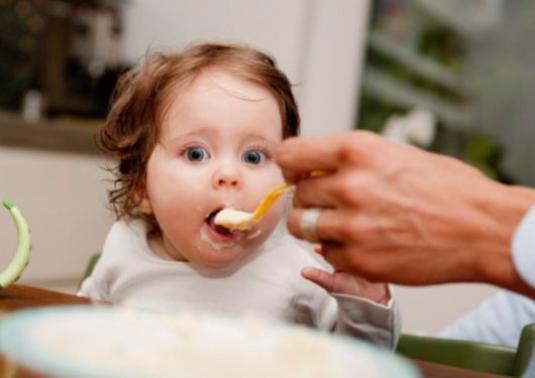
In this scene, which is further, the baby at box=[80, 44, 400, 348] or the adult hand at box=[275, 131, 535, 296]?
the baby at box=[80, 44, 400, 348]

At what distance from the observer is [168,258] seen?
1260mm

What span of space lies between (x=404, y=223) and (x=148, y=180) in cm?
53

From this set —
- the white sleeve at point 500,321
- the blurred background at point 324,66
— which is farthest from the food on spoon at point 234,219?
the blurred background at point 324,66

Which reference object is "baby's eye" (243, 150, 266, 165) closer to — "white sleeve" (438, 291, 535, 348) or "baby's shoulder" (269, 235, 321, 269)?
"baby's shoulder" (269, 235, 321, 269)

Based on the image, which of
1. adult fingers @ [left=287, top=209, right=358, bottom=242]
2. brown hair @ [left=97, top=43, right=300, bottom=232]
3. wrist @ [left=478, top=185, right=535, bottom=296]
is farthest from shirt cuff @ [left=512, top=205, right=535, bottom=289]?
brown hair @ [left=97, top=43, right=300, bottom=232]

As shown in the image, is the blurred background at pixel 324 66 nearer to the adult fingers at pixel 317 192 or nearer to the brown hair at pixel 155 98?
the brown hair at pixel 155 98

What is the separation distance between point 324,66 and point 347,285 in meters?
2.39

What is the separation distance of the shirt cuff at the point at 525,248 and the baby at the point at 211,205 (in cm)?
33

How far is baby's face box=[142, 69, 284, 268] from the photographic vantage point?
→ 109 cm

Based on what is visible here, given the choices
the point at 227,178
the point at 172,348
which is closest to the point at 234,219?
the point at 227,178

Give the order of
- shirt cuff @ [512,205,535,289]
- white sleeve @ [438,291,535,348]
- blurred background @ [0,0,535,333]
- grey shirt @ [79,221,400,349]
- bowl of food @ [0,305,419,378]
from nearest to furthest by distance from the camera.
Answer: bowl of food @ [0,305,419,378] < shirt cuff @ [512,205,535,289] < grey shirt @ [79,221,400,349] < white sleeve @ [438,291,535,348] < blurred background @ [0,0,535,333]

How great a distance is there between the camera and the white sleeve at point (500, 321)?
1.46 meters

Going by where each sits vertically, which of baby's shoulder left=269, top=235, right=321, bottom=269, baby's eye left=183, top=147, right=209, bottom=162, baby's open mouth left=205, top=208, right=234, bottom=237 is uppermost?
baby's eye left=183, top=147, right=209, bottom=162

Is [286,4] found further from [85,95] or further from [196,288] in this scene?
[196,288]
